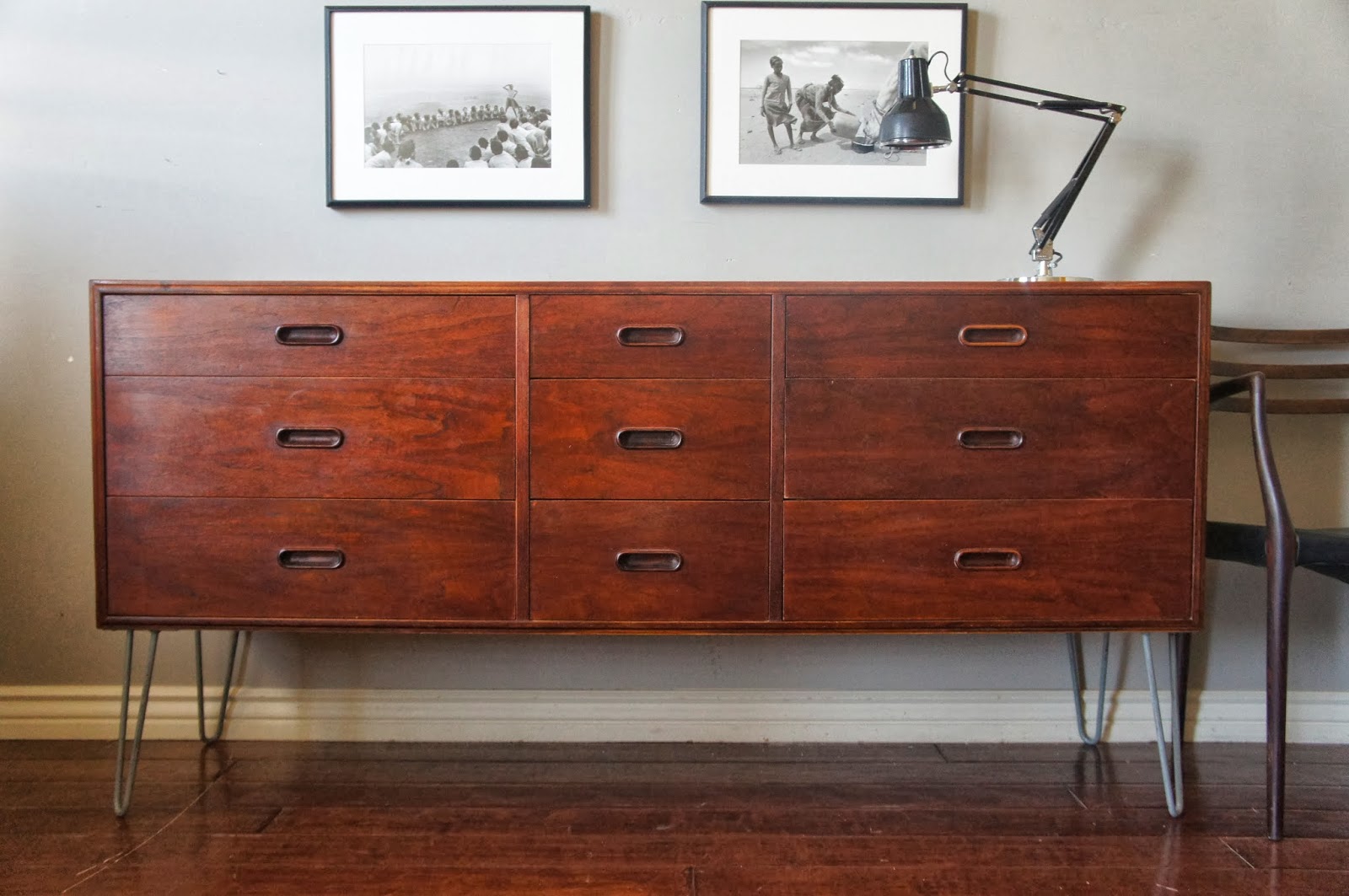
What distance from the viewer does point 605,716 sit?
1.98 metres

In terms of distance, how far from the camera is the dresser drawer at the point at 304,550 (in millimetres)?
1529

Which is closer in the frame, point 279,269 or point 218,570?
point 218,570

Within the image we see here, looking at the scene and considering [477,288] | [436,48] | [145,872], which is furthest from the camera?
[436,48]

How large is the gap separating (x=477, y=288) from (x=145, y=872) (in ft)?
3.55

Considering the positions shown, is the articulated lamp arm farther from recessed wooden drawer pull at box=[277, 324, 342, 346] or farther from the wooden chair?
recessed wooden drawer pull at box=[277, 324, 342, 346]

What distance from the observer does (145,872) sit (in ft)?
4.57

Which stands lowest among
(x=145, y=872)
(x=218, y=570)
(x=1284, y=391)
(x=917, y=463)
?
(x=145, y=872)

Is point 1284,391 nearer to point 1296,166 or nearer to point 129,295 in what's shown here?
point 1296,166

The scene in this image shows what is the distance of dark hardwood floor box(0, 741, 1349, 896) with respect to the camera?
1380mm

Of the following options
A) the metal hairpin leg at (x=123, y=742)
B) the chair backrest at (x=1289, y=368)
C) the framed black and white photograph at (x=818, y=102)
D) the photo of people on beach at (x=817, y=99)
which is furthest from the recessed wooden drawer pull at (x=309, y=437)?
the chair backrest at (x=1289, y=368)

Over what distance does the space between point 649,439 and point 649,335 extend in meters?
0.18

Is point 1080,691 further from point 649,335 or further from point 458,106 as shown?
point 458,106

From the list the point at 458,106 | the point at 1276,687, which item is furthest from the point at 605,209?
the point at 1276,687

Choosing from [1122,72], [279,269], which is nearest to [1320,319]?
[1122,72]
